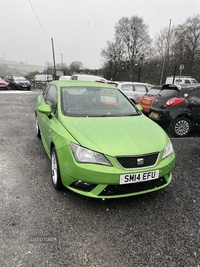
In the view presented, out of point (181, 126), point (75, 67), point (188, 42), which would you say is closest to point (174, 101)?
point (181, 126)

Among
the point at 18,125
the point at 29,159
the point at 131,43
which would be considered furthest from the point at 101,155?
the point at 131,43

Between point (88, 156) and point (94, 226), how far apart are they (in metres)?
0.78

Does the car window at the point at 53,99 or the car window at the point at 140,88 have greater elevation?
the car window at the point at 53,99

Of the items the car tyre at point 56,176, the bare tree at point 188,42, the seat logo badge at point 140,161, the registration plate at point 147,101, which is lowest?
the car tyre at point 56,176

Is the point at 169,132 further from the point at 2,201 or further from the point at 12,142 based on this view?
the point at 2,201

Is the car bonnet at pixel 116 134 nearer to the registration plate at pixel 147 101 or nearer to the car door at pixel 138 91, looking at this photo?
the registration plate at pixel 147 101

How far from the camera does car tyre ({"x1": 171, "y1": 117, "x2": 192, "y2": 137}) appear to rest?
19.8ft

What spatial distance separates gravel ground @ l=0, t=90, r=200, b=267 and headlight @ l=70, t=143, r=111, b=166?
2.13 feet

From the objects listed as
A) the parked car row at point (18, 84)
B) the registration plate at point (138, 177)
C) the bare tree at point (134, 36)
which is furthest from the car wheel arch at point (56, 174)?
the bare tree at point (134, 36)

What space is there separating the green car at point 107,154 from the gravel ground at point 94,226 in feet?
0.89

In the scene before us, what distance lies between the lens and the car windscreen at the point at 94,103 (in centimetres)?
354

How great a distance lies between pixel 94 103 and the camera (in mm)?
3773

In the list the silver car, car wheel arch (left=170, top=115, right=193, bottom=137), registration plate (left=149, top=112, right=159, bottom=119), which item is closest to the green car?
→ car wheel arch (left=170, top=115, right=193, bottom=137)

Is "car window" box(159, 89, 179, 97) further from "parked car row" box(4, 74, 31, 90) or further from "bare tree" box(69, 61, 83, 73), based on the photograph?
"bare tree" box(69, 61, 83, 73)
